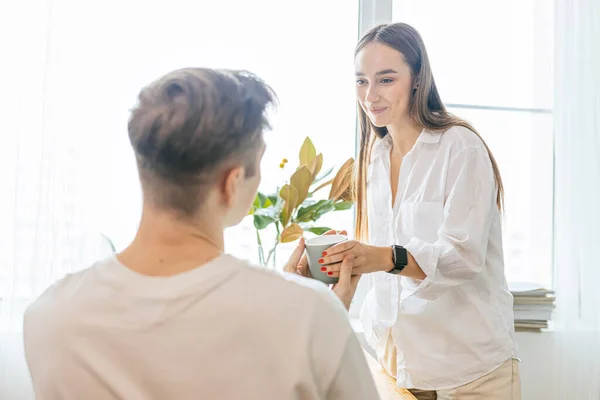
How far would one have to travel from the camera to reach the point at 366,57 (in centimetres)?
175

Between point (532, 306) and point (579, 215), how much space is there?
1.30ft

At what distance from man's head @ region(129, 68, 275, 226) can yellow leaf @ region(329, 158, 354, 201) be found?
1273 millimetres

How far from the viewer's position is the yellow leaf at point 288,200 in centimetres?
201

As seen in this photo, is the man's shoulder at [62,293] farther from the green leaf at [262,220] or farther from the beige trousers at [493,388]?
the green leaf at [262,220]

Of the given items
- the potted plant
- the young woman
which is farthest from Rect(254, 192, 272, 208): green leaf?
the young woman

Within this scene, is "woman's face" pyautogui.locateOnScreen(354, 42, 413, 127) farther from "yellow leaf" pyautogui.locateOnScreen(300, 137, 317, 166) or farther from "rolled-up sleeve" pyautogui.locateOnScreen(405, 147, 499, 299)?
"yellow leaf" pyautogui.locateOnScreen(300, 137, 317, 166)

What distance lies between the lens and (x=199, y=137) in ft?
2.61

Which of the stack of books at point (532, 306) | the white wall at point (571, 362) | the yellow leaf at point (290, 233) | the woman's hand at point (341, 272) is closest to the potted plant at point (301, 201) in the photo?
the yellow leaf at point (290, 233)

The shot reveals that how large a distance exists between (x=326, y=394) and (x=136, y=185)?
1.76m

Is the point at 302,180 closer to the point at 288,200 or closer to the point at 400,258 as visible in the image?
the point at 288,200

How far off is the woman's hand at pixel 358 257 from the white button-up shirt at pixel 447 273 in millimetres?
74

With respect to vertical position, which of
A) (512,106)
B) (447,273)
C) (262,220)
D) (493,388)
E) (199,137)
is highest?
(512,106)

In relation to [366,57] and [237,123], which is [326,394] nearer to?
[237,123]

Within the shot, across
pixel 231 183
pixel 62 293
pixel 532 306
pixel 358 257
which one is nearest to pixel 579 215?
pixel 532 306
